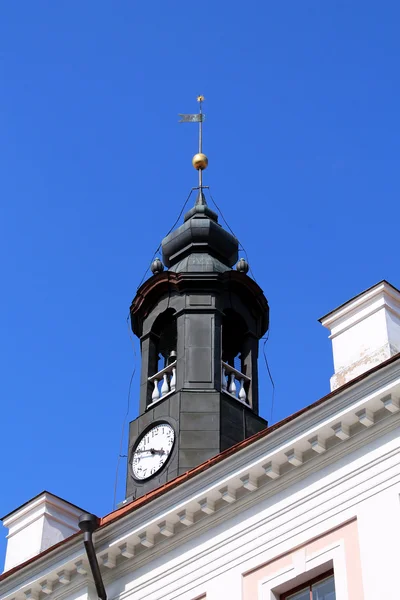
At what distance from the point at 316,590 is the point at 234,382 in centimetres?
1250

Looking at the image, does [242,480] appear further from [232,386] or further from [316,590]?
[232,386]

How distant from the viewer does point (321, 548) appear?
16078 millimetres

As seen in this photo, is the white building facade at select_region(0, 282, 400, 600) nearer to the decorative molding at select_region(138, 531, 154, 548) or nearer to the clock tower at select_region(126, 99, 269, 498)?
the decorative molding at select_region(138, 531, 154, 548)

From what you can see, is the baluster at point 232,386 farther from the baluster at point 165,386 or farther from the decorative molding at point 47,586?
the decorative molding at point 47,586

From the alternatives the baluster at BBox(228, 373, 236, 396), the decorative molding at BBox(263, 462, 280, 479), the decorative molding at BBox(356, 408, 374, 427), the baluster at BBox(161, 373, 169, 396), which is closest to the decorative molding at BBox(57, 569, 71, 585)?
the decorative molding at BBox(263, 462, 280, 479)

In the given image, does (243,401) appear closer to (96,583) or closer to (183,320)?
(183,320)

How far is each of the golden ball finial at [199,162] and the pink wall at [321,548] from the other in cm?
1917

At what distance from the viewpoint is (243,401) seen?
92.4ft

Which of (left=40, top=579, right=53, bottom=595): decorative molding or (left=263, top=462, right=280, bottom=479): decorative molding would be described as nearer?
(left=263, top=462, right=280, bottom=479): decorative molding

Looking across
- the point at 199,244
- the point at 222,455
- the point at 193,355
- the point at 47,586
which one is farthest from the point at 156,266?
the point at 222,455

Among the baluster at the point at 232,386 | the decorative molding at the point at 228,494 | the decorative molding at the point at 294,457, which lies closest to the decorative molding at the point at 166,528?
the decorative molding at the point at 228,494

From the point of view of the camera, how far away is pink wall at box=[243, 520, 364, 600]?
15.4 m

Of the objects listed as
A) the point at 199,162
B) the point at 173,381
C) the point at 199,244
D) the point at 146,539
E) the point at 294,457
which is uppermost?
the point at 199,162

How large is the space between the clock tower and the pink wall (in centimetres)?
961
